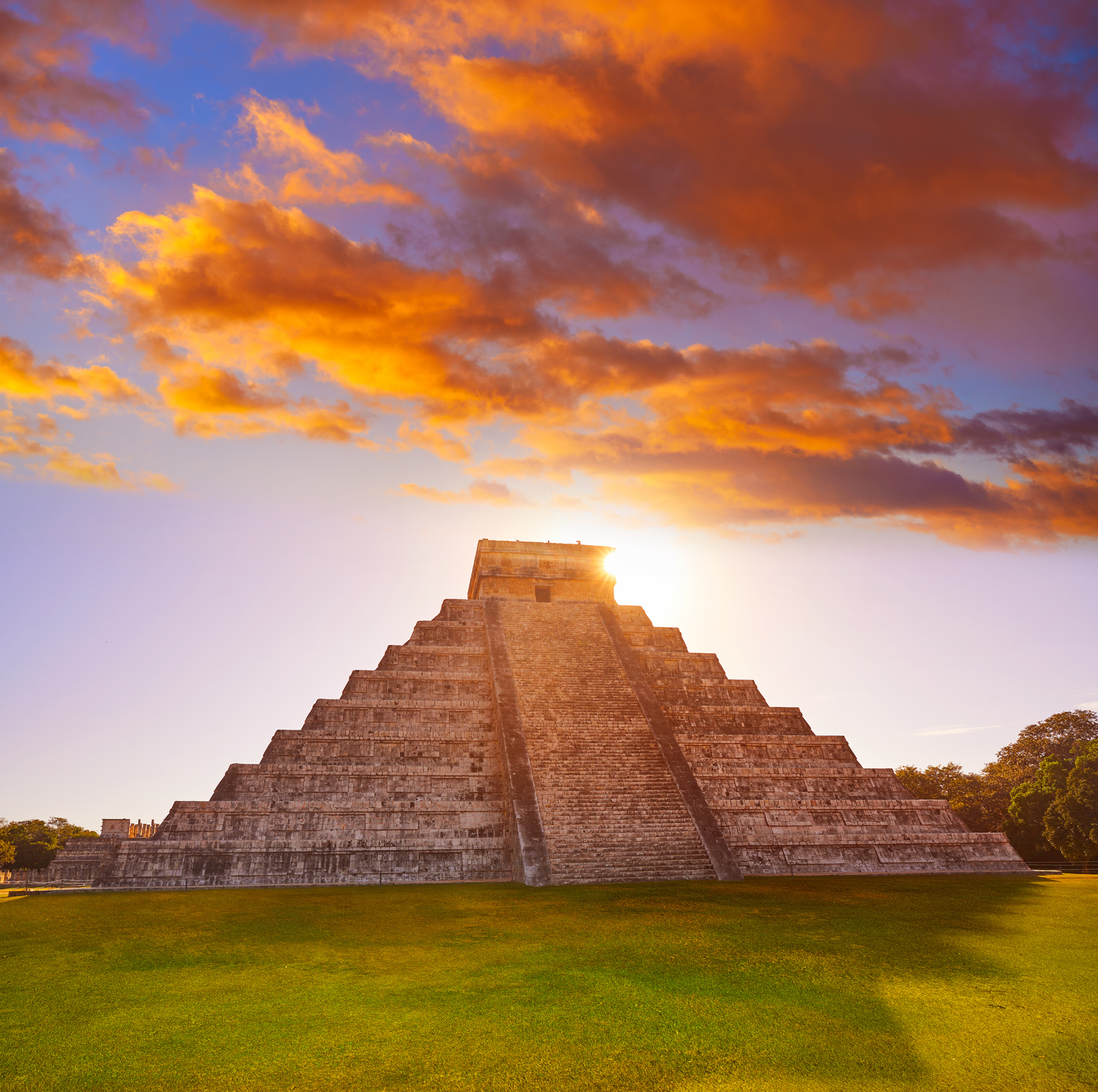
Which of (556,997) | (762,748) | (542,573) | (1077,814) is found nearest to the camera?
(556,997)

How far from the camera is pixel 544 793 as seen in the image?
736 inches

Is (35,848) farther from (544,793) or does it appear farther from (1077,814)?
(1077,814)

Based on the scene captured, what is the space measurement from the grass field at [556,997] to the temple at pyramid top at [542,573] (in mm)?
20240

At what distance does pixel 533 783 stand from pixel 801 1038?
13.0 meters

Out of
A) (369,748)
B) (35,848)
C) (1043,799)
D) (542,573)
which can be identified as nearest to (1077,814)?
(1043,799)

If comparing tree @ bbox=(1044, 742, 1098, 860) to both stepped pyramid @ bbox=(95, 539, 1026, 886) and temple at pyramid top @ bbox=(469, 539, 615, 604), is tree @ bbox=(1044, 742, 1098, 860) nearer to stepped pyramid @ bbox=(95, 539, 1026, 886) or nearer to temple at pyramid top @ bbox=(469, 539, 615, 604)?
stepped pyramid @ bbox=(95, 539, 1026, 886)

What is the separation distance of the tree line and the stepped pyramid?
7.69 metres

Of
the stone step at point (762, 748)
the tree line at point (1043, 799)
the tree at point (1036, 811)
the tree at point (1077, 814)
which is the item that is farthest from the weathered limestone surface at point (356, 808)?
the tree at point (1036, 811)

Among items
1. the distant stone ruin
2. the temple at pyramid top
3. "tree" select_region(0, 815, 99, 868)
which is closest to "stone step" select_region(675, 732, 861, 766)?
the temple at pyramid top

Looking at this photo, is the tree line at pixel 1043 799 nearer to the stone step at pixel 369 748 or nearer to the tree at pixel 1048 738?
the tree at pixel 1048 738

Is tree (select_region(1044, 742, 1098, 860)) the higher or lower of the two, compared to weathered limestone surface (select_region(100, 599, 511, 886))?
lower

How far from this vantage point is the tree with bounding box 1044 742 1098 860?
24922mm

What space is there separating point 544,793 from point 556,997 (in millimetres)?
11513

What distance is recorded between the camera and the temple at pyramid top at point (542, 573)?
32594mm
